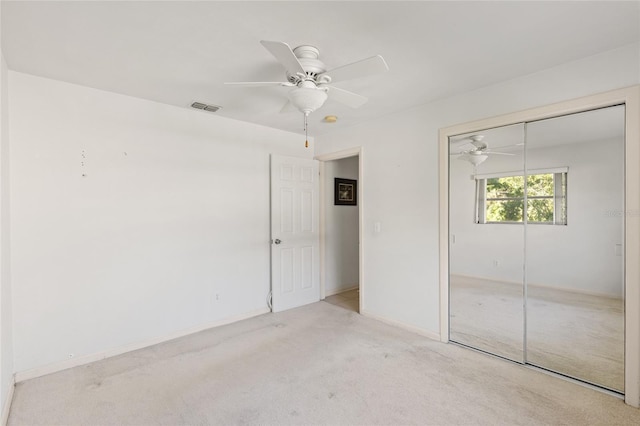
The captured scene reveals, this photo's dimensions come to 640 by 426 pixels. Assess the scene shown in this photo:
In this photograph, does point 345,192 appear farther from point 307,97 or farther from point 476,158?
point 307,97

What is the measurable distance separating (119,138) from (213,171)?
0.96m

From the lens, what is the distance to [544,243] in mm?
2660

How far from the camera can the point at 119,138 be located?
114 inches

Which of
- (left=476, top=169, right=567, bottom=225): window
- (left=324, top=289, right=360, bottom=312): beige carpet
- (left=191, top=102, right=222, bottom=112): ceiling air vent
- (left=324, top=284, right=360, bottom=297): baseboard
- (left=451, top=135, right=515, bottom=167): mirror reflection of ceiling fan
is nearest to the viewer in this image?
(left=476, top=169, right=567, bottom=225): window

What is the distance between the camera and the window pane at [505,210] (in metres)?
2.74

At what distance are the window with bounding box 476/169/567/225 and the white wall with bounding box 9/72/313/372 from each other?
261 centimetres

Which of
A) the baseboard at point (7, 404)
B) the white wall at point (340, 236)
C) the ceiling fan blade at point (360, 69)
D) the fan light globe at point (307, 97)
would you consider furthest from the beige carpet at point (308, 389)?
the ceiling fan blade at point (360, 69)

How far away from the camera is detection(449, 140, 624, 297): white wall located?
2.30 metres

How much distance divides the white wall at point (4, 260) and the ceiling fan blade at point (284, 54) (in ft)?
6.45

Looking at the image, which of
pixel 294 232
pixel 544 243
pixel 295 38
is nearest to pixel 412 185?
pixel 544 243

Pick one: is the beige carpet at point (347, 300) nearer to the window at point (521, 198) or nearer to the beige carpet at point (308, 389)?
the beige carpet at point (308, 389)

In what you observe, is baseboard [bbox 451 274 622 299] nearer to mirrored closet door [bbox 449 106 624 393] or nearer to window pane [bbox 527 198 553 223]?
mirrored closet door [bbox 449 106 624 393]

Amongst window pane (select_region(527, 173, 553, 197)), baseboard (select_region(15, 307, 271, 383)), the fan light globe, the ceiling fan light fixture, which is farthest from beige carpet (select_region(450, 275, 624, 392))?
baseboard (select_region(15, 307, 271, 383))

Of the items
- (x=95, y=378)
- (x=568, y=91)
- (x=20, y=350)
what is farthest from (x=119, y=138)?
(x=568, y=91)
